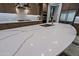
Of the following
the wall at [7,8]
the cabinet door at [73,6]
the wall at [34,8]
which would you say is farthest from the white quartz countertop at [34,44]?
the wall at [34,8]

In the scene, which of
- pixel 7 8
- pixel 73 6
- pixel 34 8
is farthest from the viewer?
A: pixel 34 8

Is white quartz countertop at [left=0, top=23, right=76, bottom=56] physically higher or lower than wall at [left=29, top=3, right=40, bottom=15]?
lower

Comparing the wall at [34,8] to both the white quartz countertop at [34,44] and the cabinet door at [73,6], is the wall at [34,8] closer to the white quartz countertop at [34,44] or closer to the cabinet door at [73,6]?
the cabinet door at [73,6]

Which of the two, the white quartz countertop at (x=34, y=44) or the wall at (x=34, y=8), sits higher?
the wall at (x=34, y=8)

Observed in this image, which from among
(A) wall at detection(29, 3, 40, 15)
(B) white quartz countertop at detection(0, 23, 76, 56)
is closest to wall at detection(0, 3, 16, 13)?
(A) wall at detection(29, 3, 40, 15)

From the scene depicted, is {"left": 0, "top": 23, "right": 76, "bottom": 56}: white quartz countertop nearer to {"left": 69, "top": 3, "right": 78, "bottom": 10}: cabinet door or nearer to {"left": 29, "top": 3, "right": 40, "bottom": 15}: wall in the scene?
{"left": 69, "top": 3, "right": 78, "bottom": 10}: cabinet door

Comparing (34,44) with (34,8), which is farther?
(34,8)

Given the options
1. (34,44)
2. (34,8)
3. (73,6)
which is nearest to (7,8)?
(34,8)

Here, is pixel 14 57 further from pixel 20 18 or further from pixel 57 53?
pixel 20 18

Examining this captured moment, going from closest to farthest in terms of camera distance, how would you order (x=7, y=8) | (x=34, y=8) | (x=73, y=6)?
(x=73, y=6)
(x=7, y=8)
(x=34, y=8)

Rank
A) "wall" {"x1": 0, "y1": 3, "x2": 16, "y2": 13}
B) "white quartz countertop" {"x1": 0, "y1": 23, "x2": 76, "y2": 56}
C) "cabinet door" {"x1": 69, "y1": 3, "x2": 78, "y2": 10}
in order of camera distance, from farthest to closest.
→ "wall" {"x1": 0, "y1": 3, "x2": 16, "y2": 13} < "cabinet door" {"x1": 69, "y1": 3, "x2": 78, "y2": 10} < "white quartz countertop" {"x1": 0, "y1": 23, "x2": 76, "y2": 56}

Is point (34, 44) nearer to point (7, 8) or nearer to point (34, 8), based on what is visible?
point (7, 8)

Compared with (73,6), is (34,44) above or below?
below

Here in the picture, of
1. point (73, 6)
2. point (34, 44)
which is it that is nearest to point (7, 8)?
point (73, 6)
